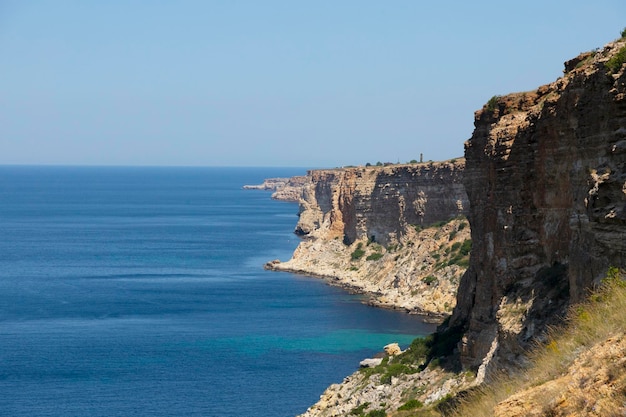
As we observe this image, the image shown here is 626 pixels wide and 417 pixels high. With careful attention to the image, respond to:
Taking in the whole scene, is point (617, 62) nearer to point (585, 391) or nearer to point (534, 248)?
point (534, 248)

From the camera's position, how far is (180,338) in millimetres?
57844

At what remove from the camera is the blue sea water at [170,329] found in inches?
1726

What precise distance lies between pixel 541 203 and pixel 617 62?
7507 mm

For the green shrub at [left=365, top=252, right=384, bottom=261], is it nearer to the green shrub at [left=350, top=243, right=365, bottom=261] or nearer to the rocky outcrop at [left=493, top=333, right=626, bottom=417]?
the green shrub at [left=350, top=243, right=365, bottom=261]

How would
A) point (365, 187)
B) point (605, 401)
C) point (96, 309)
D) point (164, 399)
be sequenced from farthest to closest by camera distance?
1. point (365, 187)
2. point (96, 309)
3. point (164, 399)
4. point (605, 401)

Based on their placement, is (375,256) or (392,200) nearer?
(375,256)

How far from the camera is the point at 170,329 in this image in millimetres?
60625

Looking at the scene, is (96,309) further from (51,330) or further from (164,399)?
(164,399)

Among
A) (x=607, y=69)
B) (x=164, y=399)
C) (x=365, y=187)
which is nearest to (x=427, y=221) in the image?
(x=365, y=187)

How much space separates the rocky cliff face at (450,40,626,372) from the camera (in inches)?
689

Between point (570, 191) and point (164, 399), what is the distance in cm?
2487

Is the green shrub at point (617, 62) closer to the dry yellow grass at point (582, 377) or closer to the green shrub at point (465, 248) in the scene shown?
the dry yellow grass at point (582, 377)

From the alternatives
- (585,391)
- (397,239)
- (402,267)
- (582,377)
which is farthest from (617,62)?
(397,239)

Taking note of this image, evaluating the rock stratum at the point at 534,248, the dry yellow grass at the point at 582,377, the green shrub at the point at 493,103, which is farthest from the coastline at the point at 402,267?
A: the dry yellow grass at the point at 582,377
